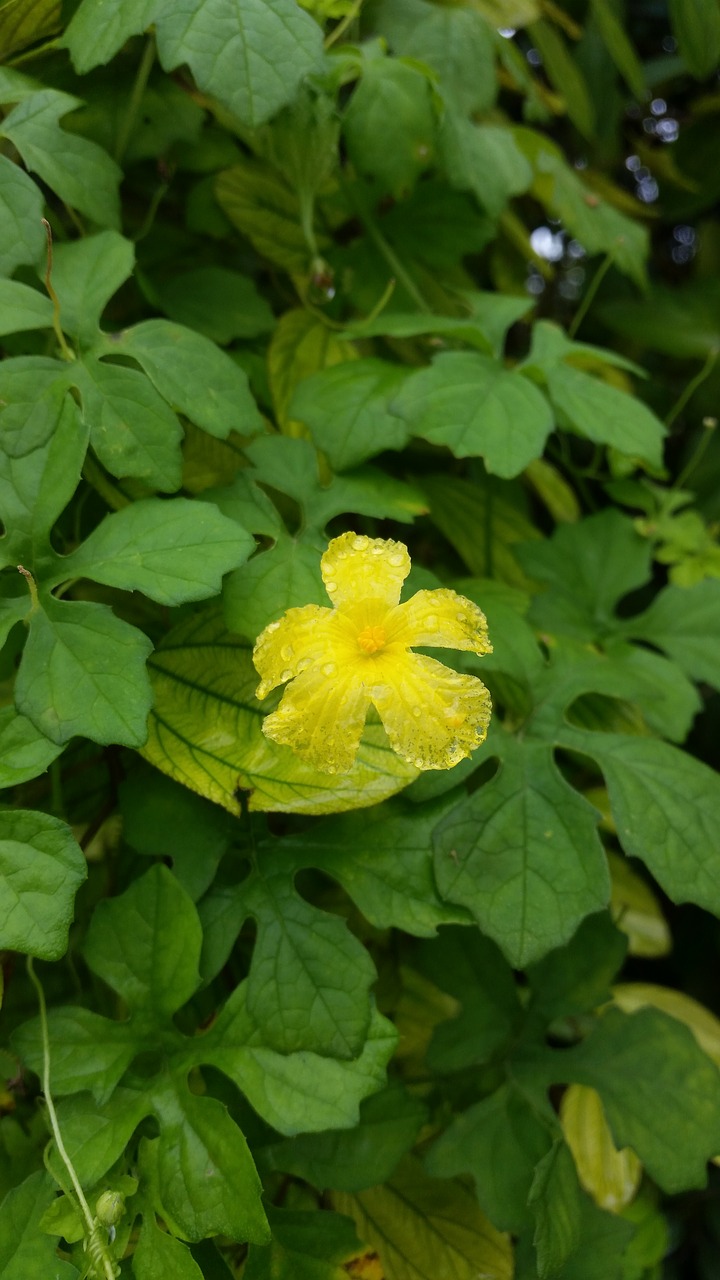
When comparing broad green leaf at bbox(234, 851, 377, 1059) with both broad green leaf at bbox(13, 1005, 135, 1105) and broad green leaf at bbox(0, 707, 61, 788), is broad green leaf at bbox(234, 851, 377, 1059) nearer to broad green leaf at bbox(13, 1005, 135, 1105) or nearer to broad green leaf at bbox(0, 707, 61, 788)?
broad green leaf at bbox(13, 1005, 135, 1105)

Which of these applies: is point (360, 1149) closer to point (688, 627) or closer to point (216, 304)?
point (688, 627)

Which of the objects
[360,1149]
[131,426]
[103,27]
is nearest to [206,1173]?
[360,1149]

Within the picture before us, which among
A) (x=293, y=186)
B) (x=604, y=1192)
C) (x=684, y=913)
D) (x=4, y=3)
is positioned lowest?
(x=684, y=913)

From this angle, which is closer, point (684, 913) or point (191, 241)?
point (191, 241)

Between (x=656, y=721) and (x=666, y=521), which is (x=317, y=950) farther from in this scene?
(x=666, y=521)

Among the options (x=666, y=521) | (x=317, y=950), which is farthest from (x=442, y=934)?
(x=666, y=521)

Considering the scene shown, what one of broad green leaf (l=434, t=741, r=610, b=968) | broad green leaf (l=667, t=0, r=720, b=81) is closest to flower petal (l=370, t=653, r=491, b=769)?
broad green leaf (l=434, t=741, r=610, b=968)

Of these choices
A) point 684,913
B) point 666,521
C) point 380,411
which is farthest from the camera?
point 684,913

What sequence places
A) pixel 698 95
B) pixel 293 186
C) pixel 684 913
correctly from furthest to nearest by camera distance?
pixel 698 95 → pixel 684 913 → pixel 293 186

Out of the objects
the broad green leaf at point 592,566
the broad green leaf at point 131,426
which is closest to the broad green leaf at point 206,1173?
the broad green leaf at point 131,426
